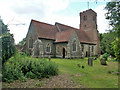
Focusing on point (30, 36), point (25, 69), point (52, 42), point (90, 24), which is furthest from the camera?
point (90, 24)

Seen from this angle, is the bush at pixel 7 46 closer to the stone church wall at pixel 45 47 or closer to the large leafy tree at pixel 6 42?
the large leafy tree at pixel 6 42

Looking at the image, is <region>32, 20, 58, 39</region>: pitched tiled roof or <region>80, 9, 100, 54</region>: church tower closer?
<region>32, 20, 58, 39</region>: pitched tiled roof

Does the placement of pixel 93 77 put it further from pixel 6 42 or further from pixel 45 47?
pixel 45 47

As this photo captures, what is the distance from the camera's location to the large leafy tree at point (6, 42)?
4.71m

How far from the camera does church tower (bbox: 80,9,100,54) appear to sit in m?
31.8

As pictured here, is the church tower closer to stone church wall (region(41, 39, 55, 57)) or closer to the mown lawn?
stone church wall (region(41, 39, 55, 57))

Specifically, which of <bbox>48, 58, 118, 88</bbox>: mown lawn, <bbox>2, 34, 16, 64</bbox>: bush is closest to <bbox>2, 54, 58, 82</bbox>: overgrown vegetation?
<bbox>2, 34, 16, 64</bbox>: bush

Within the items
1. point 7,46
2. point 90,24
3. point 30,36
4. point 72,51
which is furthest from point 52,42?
point 7,46

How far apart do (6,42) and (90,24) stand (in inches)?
1266

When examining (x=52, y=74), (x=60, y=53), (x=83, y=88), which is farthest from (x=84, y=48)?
(x=83, y=88)

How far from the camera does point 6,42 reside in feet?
16.1

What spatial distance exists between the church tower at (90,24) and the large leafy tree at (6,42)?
29.9m

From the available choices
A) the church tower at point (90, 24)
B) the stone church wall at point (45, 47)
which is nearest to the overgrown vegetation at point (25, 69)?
the stone church wall at point (45, 47)

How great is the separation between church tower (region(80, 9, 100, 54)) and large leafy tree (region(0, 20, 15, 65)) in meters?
29.9
